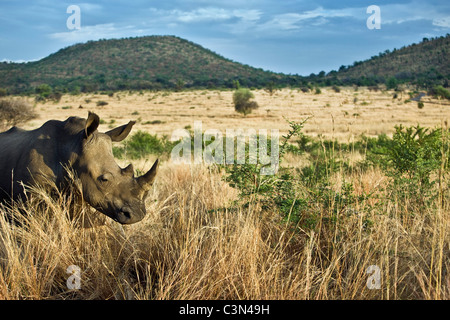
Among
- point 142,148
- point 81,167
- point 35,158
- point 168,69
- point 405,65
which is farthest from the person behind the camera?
point 168,69

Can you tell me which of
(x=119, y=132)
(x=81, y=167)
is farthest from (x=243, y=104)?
(x=81, y=167)

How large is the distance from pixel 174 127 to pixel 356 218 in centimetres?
2288

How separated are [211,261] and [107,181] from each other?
1.27m

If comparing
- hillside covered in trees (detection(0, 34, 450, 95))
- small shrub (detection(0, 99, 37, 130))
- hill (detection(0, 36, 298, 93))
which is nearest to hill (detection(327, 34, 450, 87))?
hillside covered in trees (detection(0, 34, 450, 95))

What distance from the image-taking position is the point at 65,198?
4.30 meters

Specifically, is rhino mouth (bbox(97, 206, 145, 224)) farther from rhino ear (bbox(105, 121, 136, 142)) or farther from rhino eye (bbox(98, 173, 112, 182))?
rhino ear (bbox(105, 121, 136, 142))

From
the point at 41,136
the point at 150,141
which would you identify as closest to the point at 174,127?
the point at 150,141

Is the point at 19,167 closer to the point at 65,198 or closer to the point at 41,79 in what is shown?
the point at 65,198

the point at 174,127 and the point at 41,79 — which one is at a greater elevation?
the point at 41,79

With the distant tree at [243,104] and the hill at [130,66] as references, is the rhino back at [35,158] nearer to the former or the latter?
the distant tree at [243,104]

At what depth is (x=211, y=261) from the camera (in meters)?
3.38

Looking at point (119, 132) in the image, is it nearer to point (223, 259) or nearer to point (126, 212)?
point (126, 212)

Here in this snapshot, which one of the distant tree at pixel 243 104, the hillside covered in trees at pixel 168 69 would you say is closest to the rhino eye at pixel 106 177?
the distant tree at pixel 243 104
